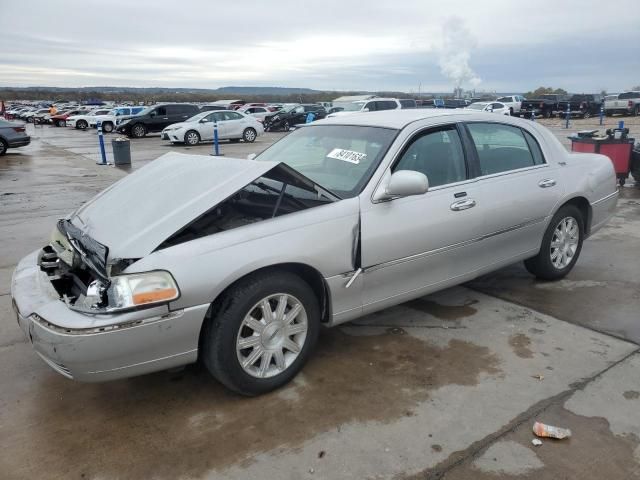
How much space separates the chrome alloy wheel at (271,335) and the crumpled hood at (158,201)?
0.67m

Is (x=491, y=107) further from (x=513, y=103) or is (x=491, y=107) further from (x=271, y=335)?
(x=271, y=335)

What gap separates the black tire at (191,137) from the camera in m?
21.6

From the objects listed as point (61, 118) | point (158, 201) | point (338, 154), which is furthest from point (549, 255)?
point (61, 118)

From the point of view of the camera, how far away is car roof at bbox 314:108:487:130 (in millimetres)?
3885

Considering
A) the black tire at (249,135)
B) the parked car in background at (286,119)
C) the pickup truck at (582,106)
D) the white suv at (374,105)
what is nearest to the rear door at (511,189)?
the white suv at (374,105)

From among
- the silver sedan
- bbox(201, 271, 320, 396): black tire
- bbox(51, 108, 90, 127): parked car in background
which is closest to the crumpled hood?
the silver sedan

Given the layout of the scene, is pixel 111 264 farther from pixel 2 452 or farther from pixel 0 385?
pixel 0 385

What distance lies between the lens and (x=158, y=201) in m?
3.17

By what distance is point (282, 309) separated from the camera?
303 cm

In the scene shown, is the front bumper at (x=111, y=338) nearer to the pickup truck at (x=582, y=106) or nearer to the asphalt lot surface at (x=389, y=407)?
the asphalt lot surface at (x=389, y=407)

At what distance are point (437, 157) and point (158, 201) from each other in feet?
6.76

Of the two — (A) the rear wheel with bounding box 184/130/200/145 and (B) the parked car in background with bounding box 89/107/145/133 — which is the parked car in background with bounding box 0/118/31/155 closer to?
(A) the rear wheel with bounding box 184/130/200/145

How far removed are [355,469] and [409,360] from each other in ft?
3.77

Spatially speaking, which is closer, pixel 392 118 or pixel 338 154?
pixel 338 154
